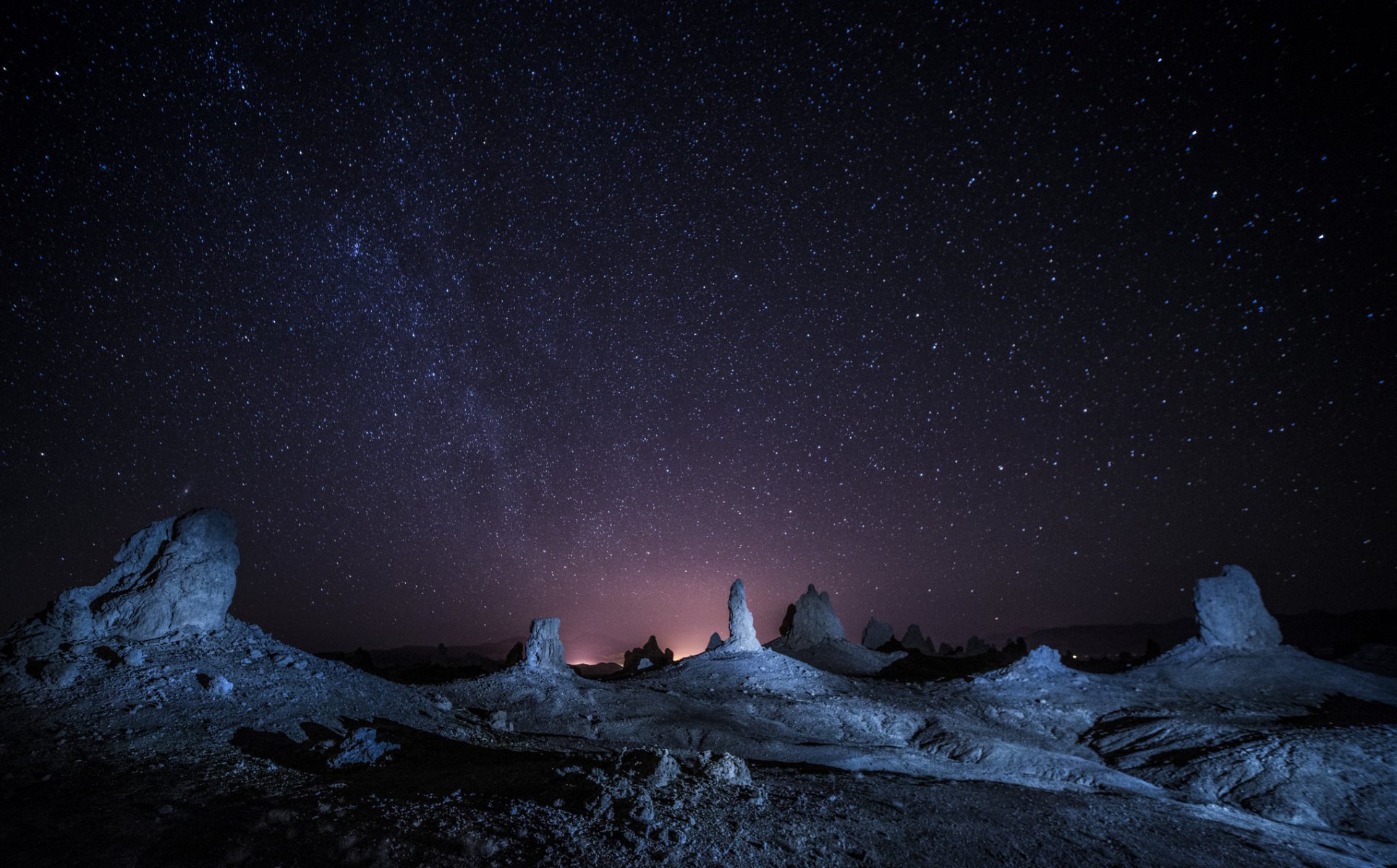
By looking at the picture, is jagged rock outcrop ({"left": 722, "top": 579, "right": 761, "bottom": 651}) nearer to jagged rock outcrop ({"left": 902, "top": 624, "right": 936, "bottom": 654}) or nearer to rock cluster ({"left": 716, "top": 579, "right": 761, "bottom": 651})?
rock cluster ({"left": 716, "top": 579, "right": 761, "bottom": 651})

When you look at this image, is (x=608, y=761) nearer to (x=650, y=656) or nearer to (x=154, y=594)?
(x=154, y=594)

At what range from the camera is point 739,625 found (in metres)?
47.9

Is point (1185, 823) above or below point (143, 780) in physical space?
below

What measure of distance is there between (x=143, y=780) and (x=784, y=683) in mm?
31199

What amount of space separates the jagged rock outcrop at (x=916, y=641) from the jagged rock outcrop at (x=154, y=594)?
244ft

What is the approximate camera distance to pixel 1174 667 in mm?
36281

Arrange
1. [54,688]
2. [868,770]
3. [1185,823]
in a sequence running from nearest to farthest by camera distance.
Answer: [1185,823] → [54,688] → [868,770]

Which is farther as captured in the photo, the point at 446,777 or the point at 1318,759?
the point at 1318,759

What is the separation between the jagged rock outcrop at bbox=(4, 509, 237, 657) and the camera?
18500 mm

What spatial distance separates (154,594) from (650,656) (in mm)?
52267

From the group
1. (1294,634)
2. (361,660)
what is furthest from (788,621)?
(1294,634)

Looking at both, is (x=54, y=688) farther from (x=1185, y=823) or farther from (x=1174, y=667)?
(x=1174, y=667)

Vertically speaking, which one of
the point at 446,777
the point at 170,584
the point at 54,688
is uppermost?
the point at 170,584

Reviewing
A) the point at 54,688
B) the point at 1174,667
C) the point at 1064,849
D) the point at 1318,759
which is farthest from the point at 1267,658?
the point at 54,688
